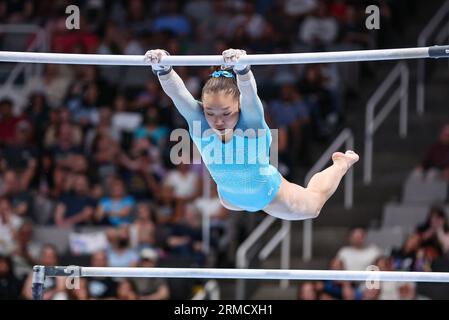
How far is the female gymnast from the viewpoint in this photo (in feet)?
24.9

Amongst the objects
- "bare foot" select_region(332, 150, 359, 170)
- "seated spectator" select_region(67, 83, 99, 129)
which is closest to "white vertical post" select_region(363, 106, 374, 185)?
"seated spectator" select_region(67, 83, 99, 129)

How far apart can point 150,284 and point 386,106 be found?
14.4ft

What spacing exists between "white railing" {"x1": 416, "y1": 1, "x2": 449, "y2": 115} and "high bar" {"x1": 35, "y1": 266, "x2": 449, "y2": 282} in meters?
6.20

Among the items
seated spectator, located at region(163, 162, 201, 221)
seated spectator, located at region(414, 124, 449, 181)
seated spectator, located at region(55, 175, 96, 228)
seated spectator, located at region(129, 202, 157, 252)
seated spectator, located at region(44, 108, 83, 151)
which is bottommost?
seated spectator, located at region(129, 202, 157, 252)

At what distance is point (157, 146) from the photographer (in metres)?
13.6

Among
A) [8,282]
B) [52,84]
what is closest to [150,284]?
[8,282]

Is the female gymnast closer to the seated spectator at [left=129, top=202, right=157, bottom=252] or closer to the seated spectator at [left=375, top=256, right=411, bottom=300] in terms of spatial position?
the seated spectator at [left=375, top=256, right=411, bottom=300]

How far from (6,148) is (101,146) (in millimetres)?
1339

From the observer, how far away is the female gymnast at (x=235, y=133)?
7582 mm

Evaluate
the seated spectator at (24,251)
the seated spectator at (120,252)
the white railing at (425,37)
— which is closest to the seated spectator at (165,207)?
the seated spectator at (120,252)

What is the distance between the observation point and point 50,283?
11.9 m

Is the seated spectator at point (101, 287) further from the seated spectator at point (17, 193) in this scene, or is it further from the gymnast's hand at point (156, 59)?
the gymnast's hand at point (156, 59)

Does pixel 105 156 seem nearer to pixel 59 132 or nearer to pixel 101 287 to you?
pixel 59 132
